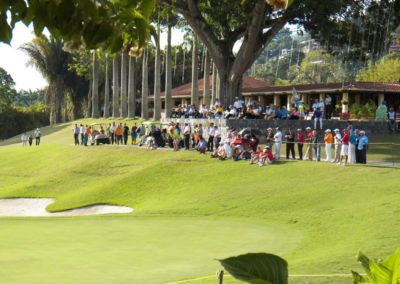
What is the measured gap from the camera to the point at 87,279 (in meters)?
12.6

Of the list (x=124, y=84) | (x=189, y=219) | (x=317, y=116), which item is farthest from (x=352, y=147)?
(x=124, y=84)

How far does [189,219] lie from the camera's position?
22.6m

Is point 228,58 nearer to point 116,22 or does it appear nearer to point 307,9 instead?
point 307,9

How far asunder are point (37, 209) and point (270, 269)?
30.4 metres

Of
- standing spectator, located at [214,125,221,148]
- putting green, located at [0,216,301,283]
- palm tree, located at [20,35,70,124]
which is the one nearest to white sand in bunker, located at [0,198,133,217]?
putting green, located at [0,216,301,283]

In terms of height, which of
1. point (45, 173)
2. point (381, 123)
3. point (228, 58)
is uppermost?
point (228, 58)

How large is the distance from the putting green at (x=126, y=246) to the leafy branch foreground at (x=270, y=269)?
33.9ft

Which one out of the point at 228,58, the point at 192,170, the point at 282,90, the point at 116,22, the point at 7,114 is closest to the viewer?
the point at 116,22

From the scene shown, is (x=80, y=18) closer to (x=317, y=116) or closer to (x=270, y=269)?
(x=270, y=269)

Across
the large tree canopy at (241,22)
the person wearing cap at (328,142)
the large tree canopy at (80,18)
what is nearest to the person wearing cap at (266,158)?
the person wearing cap at (328,142)

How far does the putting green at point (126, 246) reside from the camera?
43.0 ft

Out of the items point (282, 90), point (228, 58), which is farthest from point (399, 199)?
point (282, 90)

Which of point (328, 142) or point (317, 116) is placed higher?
point (317, 116)

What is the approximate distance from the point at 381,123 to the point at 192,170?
1443 cm
